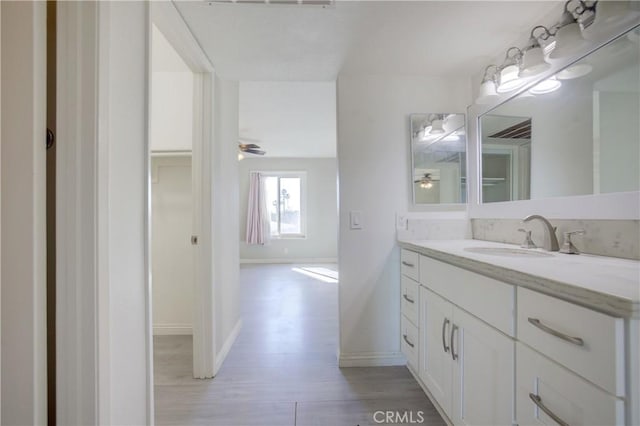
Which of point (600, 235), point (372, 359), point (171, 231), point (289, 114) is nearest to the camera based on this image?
point (600, 235)

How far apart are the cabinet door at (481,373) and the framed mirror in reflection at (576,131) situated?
831mm

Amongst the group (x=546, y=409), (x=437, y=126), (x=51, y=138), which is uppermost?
(x=437, y=126)

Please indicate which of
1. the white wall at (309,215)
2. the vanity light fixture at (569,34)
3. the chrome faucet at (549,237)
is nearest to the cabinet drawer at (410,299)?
the chrome faucet at (549,237)

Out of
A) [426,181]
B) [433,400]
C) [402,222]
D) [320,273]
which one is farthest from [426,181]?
[320,273]

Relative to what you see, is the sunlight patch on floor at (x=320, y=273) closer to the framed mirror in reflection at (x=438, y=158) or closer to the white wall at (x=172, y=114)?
the framed mirror in reflection at (x=438, y=158)

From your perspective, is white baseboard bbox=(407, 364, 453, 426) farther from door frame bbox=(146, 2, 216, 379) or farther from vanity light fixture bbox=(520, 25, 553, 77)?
vanity light fixture bbox=(520, 25, 553, 77)

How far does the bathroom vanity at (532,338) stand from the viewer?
0.61 m

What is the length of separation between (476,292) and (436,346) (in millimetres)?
511

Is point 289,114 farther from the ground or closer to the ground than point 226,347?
farther from the ground

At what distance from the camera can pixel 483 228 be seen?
1915 millimetres

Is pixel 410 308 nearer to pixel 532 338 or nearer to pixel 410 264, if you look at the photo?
pixel 410 264

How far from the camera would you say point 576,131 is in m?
1.28

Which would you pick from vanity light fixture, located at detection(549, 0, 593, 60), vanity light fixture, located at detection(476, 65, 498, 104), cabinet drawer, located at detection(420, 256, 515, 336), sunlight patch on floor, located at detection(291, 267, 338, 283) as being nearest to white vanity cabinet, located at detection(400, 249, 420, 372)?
cabinet drawer, located at detection(420, 256, 515, 336)

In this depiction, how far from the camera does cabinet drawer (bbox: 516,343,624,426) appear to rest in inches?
24.6
